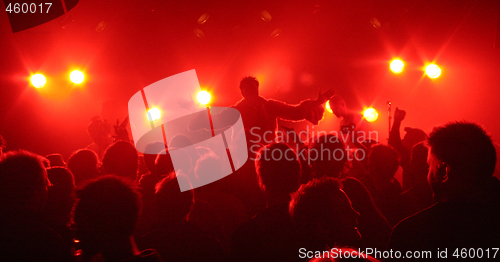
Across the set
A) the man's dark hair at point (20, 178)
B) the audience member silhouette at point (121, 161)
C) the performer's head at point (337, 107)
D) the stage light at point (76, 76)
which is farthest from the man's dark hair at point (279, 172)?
the stage light at point (76, 76)

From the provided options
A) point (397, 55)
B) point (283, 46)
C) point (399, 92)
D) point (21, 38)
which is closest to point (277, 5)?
point (283, 46)

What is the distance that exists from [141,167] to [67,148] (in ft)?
15.5

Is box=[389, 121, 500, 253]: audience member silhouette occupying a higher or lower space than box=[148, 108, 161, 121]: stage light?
lower

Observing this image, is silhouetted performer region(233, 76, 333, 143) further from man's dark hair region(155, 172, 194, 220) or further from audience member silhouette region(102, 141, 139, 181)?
man's dark hair region(155, 172, 194, 220)

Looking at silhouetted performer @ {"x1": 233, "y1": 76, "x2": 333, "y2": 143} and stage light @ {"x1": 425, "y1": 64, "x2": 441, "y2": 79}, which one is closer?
silhouetted performer @ {"x1": 233, "y1": 76, "x2": 333, "y2": 143}

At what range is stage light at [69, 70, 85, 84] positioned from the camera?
24.2ft

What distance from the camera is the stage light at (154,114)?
26.1 ft

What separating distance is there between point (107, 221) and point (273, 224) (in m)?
0.99

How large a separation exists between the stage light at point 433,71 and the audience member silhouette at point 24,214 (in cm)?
825

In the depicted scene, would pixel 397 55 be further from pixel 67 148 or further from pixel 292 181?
pixel 67 148

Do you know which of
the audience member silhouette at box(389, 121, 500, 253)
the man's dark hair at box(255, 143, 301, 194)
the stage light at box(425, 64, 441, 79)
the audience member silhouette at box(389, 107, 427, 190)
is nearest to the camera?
the audience member silhouette at box(389, 121, 500, 253)

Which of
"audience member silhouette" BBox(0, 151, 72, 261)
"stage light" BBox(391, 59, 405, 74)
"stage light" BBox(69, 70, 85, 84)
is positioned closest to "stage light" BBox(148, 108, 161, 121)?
"stage light" BBox(69, 70, 85, 84)

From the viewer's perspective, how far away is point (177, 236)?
1870 millimetres

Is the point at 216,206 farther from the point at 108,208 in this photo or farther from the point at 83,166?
the point at 83,166
